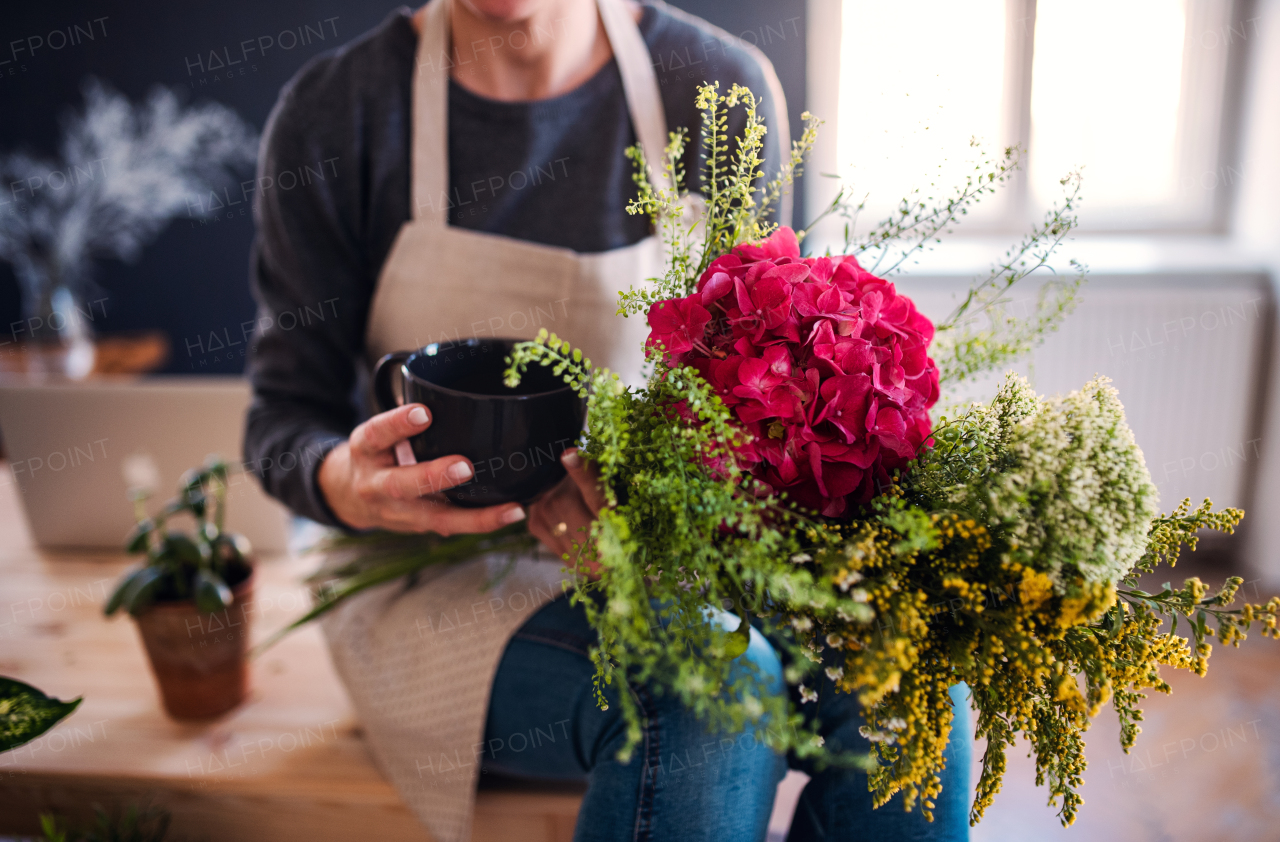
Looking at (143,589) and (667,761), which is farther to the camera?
(143,589)

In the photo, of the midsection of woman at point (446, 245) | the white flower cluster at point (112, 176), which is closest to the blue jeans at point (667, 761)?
the midsection of woman at point (446, 245)

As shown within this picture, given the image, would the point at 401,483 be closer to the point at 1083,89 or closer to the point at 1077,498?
the point at 1077,498

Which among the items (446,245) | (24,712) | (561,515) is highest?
(446,245)

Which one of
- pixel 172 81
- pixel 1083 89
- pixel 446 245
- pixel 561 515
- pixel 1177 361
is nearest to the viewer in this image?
pixel 561 515

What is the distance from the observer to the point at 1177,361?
2.18 meters

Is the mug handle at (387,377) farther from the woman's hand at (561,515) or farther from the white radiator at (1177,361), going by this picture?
the white radiator at (1177,361)

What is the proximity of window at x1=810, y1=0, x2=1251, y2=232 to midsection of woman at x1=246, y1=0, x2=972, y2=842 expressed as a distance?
1.41 m

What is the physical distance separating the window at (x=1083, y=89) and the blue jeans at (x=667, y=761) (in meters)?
1.88

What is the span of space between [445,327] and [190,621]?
46 cm

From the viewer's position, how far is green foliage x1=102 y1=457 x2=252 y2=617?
3.03 feet

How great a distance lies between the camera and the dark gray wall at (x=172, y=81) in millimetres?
2756

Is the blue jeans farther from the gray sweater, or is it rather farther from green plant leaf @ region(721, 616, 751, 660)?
the gray sweater

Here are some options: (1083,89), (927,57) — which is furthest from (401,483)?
(1083,89)

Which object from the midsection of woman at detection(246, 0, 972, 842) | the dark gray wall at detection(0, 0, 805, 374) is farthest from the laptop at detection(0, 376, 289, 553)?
the dark gray wall at detection(0, 0, 805, 374)
